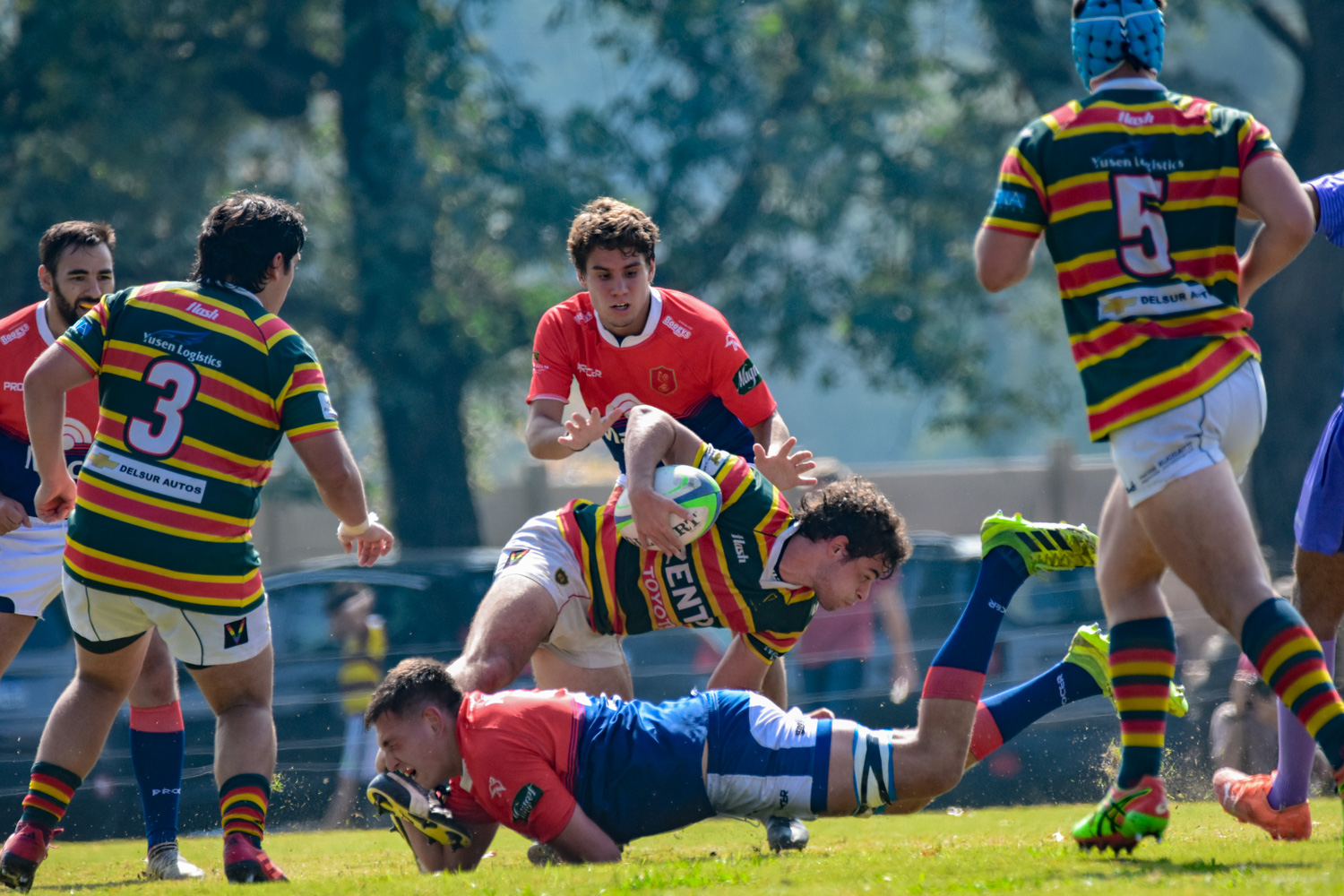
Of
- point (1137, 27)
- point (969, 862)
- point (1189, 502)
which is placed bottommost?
point (969, 862)

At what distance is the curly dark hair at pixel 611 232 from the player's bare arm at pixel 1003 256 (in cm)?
167

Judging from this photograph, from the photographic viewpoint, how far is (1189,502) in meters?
3.21

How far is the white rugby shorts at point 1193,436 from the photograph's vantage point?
3.25m

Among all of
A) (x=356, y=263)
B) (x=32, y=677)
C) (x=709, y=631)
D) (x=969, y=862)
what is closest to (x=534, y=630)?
(x=969, y=862)

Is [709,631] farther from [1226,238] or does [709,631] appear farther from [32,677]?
[1226,238]

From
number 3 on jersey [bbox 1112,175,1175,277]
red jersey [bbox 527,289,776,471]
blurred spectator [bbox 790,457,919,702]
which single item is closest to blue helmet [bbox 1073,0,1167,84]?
number 3 on jersey [bbox 1112,175,1175,277]

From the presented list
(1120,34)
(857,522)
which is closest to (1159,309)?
(1120,34)

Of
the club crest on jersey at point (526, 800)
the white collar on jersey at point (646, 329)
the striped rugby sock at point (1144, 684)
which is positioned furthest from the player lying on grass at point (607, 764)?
the white collar on jersey at point (646, 329)

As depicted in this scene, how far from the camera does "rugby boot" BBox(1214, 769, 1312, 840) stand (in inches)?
161

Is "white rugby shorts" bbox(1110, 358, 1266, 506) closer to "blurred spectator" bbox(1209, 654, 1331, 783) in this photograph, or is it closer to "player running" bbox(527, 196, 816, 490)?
"player running" bbox(527, 196, 816, 490)

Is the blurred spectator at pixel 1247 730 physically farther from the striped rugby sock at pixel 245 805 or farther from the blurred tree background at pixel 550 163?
the blurred tree background at pixel 550 163

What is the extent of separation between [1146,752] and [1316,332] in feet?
46.7

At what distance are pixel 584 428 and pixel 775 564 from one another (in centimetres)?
78

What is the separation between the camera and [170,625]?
12.9ft
